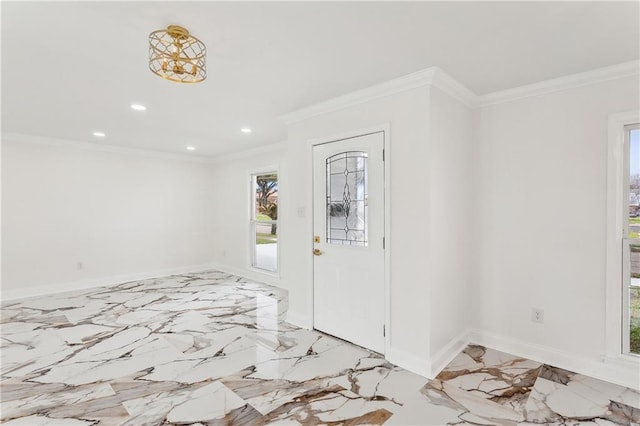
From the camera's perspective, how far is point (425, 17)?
6.15 ft

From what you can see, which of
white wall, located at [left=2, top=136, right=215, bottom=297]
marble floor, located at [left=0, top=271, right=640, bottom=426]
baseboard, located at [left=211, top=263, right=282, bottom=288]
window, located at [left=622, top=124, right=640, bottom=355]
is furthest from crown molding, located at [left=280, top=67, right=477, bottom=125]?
white wall, located at [left=2, top=136, right=215, bottom=297]

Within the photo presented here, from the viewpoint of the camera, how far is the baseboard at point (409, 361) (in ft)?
8.70

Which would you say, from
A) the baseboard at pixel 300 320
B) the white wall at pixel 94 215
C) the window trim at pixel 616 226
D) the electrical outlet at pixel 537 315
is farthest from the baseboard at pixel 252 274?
the window trim at pixel 616 226

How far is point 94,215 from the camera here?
5520 millimetres

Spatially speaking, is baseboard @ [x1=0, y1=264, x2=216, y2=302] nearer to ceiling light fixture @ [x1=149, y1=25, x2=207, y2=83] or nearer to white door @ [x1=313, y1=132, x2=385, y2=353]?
white door @ [x1=313, y1=132, x2=385, y2=353]

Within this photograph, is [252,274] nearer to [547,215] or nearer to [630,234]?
[547,215]

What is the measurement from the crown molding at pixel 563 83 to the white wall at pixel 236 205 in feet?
11.0

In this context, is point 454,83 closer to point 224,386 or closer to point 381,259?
point 381,259

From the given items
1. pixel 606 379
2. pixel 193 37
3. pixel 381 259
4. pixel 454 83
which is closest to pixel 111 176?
pixel 193 37

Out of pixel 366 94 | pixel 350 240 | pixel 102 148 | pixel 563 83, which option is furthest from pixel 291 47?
pixel 102 148

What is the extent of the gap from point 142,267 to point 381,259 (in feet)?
16.5

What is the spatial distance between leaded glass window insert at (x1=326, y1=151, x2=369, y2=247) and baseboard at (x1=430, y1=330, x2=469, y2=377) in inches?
44.9

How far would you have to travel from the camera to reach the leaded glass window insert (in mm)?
3127

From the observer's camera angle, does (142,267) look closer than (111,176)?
No
